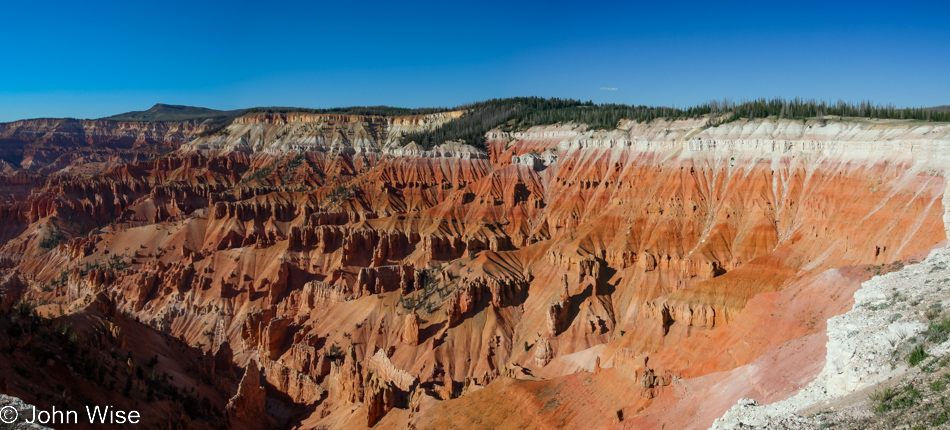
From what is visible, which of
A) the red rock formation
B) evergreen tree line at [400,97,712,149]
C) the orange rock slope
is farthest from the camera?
evergreen tree line at [400,97,712,149]

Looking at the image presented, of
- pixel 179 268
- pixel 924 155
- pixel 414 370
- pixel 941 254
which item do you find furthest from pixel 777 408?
pixel 179 268

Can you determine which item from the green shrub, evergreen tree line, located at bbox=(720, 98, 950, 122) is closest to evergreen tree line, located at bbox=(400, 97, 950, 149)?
evergreen tree line, located at bbox=(720, 98, 950, 122)

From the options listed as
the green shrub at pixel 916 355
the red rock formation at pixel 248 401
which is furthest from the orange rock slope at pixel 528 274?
the green shrub at pixel 916 355

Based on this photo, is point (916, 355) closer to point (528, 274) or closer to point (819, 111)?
point (528, 274)

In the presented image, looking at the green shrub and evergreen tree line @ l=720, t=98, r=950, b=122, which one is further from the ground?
evergreen tree line @ l=720, t=98, r=950, b=122

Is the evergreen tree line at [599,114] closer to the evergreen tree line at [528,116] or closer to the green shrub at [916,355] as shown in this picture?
the evergreen tree line at [528,116]

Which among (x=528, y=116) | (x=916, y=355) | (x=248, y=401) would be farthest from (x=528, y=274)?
(x=528, y=116)

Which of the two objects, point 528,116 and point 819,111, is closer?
point 819,111

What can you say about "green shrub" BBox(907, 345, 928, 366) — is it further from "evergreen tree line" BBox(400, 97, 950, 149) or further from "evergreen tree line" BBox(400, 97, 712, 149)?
"evergreen tree line" BBox(400, 97, 712, 149)
